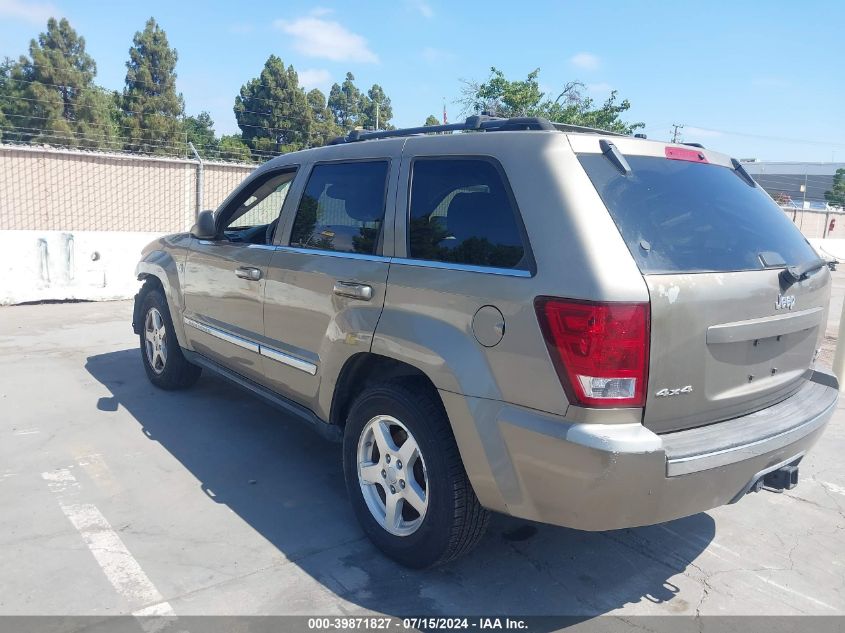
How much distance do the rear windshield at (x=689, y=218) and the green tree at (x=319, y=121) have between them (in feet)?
118

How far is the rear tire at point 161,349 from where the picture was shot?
5469 mm

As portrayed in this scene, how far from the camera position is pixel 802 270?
3082 mm

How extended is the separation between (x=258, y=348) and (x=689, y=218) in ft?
8.63

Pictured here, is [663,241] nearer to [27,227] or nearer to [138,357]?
[138,357]

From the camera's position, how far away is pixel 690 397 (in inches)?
102

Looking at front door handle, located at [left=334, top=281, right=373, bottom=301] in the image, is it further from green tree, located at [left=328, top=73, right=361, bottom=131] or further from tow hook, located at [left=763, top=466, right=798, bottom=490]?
green tree, located at [left=328, top=73, right=361, bottom=131]

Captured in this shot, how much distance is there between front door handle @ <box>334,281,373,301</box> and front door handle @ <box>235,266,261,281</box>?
0.91 meters

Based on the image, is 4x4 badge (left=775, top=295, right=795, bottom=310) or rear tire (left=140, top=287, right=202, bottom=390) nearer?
4x4 badge (left=775, top=295, right=795, bottom=310)

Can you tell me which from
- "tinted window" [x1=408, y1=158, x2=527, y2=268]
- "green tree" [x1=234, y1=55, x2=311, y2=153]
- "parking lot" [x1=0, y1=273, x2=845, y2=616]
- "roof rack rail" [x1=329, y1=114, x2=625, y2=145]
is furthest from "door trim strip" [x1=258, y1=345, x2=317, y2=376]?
"green tree" [x1=234, y1=55, x2=311, y2=153]

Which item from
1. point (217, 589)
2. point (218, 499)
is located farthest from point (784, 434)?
point (218, 499)

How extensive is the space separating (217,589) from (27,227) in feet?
36.7

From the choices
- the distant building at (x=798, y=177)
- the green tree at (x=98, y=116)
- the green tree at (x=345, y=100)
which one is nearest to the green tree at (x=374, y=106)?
the green tree at (x=345, y=100)

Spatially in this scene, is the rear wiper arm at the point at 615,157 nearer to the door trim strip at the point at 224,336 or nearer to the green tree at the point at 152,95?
the door trim strip at the point at 224,336

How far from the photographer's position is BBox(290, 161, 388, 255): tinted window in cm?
344
